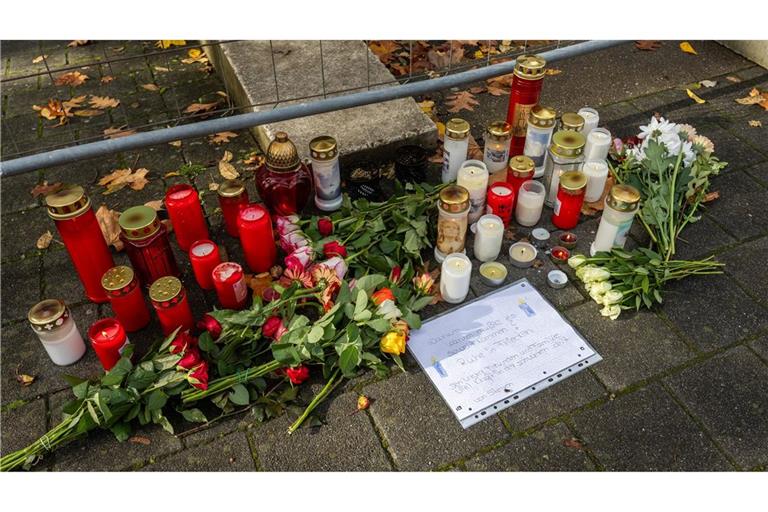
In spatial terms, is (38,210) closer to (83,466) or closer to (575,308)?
(83,466)

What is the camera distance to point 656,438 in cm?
229

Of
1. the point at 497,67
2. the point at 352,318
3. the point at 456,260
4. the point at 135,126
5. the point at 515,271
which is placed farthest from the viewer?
the point at 135,126

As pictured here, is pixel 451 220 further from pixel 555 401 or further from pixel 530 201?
pixel 555 401

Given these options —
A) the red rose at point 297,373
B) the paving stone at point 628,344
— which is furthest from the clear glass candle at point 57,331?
the paving stone at point 628,344

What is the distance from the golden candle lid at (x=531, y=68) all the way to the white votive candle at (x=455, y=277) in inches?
46.1

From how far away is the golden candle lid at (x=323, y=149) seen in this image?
2.96 metres

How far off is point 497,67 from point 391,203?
1142 mm

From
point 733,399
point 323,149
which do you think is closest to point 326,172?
point 323,149

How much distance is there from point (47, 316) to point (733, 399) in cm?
275

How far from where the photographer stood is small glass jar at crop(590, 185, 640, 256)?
2729 mm

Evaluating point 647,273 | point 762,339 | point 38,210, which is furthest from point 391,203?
point 38,210

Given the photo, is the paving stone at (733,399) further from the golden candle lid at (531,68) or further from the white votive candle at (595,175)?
the golden candle lid at (531,68)

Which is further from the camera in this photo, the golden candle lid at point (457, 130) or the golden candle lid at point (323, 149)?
the golden candle lid at point (457, 130)

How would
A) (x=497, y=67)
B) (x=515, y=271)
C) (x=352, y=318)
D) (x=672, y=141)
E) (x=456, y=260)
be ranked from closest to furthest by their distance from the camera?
(x=352, y=318)
(x=456, y=260)
(x=515, y=271)
(x=672, y=141)
(x=497, y=67)
